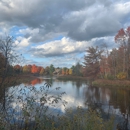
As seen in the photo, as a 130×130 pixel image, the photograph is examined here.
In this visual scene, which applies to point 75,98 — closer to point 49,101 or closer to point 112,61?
point 49,101

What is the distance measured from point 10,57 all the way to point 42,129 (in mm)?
3589

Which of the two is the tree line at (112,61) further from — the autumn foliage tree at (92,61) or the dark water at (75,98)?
the dark water at (75,98)

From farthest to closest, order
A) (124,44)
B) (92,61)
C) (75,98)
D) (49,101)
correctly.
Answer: (92,61), (124,44), (75,98), (49,101)

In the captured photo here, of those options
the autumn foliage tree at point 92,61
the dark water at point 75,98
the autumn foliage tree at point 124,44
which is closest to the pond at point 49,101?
the dark water at point 75,98

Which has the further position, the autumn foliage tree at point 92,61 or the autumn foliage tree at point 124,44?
the autumn foliage tree at point 92,61

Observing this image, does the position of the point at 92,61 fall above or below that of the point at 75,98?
above

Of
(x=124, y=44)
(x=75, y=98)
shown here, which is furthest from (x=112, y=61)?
(x=75, y=98)

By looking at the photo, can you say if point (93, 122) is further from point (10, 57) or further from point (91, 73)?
point (91, 73)

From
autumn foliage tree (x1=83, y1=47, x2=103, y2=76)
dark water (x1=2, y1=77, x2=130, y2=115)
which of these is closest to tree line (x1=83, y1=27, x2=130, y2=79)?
autumn foliage tree (x1=83, y1=47, x2=103, y2=76)

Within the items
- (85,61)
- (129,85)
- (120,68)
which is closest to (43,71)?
(85,61)

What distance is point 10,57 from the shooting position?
7.01 meters

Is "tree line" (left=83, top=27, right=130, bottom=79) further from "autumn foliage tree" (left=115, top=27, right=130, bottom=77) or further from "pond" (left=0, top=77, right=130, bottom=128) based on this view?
"pond" (left=0, top=77, right=130, bottom=128)

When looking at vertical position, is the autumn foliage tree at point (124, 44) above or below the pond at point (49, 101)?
above

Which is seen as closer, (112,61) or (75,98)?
(75,98)
